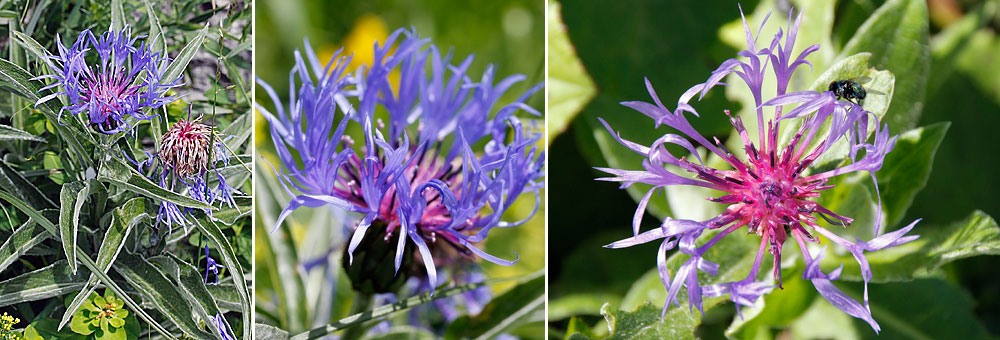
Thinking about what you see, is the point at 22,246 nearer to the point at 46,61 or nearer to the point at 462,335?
the point at 46,61

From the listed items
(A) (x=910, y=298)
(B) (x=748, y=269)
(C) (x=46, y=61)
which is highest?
(C) (x=46, y=61)

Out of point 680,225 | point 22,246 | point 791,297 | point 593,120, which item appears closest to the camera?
point 680,225

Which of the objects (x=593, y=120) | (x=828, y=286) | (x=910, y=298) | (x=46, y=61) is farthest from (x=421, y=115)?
(x=910, y=298)

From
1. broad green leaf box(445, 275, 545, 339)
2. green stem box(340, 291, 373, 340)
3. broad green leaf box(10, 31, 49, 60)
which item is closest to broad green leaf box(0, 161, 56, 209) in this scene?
broad green leaf box(10, 31, 49, 60)

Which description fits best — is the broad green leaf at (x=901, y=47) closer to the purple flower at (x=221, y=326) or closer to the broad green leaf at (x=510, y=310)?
the broad green leaf at (x=510, y=310)

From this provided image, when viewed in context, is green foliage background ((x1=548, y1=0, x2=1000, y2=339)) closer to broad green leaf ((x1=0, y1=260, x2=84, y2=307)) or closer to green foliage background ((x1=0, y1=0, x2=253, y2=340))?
green foliage background ((x1=0, y1=0, x2=253, y2=340))

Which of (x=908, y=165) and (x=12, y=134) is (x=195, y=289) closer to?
(x=12, y=134)
